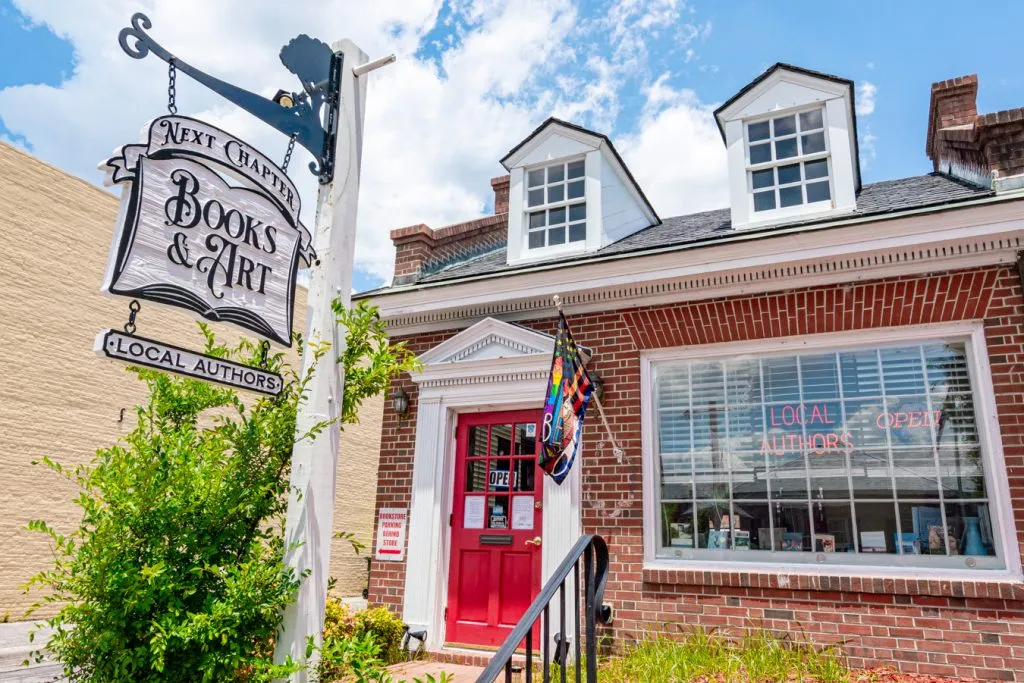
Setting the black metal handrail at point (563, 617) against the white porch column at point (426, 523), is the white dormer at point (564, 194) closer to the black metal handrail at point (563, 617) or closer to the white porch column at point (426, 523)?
the white porch column at point (426, 523)

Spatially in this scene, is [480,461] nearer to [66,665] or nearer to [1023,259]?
[66,665]

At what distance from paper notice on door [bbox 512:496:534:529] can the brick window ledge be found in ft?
4.13

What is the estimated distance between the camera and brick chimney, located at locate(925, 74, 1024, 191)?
6066 millimetres

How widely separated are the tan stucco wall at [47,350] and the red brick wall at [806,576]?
6207mm

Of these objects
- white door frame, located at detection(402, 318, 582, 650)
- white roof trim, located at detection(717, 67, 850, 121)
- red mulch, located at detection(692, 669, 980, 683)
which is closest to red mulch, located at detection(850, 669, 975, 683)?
red mulch, located at detection(692, 669, 980, 683)

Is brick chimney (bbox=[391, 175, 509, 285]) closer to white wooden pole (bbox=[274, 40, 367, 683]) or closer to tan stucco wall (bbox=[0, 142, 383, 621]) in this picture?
tan stucco wall (bbox=[0, 142, 383, 621])

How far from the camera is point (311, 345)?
11.8 feet

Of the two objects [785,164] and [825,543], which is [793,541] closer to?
[825,543]

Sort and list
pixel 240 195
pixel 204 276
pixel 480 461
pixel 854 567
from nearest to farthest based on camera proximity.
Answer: pixel 204 276 < pixel 240 195 < pixel 854 567 < pixel 480 461

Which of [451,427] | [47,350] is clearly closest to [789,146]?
[451,427]

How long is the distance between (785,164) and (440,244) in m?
4.18

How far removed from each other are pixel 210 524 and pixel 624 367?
449 cm

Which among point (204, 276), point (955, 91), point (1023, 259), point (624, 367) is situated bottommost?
point (204, 276)

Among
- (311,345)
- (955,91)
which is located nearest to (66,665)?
(311,345)
